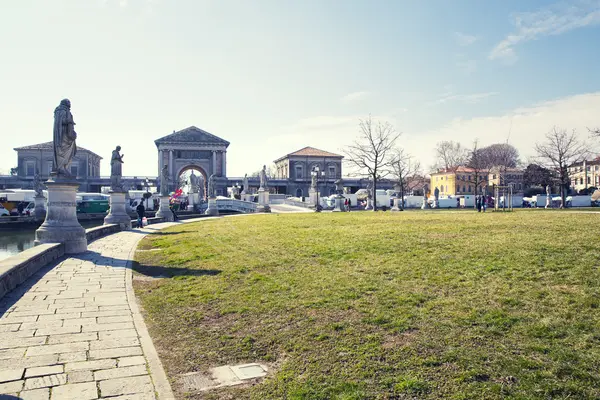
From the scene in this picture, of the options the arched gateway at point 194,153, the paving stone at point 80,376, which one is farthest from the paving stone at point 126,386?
the arched gateway at point 194,153

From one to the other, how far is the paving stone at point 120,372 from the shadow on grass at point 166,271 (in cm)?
451

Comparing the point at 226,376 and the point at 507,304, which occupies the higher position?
the point at 507,304

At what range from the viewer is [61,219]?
12.3m

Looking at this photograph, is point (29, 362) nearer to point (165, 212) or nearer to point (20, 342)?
point (20, 342)

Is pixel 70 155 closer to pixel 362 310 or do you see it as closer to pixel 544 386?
pixel 362 310

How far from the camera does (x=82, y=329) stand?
17.6 feet

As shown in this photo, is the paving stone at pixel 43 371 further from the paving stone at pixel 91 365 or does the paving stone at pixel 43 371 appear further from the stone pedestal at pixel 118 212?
the stone pedestal at pixel 118 212

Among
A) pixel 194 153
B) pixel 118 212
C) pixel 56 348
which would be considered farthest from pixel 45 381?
pixel 194 153

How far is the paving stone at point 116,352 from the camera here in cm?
444

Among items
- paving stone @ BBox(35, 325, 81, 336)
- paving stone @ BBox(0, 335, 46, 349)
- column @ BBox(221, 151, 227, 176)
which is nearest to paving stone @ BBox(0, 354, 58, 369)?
paving stone @ BBox(0, 335, 46, 349)

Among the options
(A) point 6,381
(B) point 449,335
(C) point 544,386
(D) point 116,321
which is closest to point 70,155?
(D) point 116,321

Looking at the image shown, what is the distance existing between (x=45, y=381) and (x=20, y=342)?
131 cm

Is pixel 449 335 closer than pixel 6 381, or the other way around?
pixel 6 381

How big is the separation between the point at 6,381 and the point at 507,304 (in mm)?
5150
